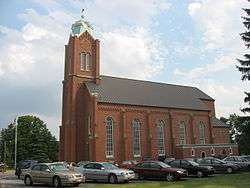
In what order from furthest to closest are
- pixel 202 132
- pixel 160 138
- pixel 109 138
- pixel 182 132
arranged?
1. pixel 202 132
2. pixel 182 132
3. pixel 160 138
4. pixel 109 138

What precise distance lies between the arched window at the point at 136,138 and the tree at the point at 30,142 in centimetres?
3262

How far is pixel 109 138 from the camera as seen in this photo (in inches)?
2156

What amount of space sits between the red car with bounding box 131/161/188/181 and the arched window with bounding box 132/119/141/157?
2529cm

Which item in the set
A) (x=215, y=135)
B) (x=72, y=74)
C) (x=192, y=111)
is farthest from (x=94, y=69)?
(x=215, y=135)

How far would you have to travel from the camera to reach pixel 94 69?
58.9m

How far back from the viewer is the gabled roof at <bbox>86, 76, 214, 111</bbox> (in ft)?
188

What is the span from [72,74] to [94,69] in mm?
3989

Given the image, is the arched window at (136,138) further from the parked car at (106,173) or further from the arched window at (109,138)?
the parked car at (106,173)

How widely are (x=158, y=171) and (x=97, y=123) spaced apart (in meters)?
24.0

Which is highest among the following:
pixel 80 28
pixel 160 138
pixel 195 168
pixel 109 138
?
pixel 80 28

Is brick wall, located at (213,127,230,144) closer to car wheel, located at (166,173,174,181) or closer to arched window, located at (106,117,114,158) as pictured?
arched window, located at (106,117,114,158)

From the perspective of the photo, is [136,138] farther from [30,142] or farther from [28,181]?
[30,142]

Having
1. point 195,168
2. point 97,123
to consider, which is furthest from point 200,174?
point 97,123

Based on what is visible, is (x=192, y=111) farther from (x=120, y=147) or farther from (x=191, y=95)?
(x=120, y=147)
